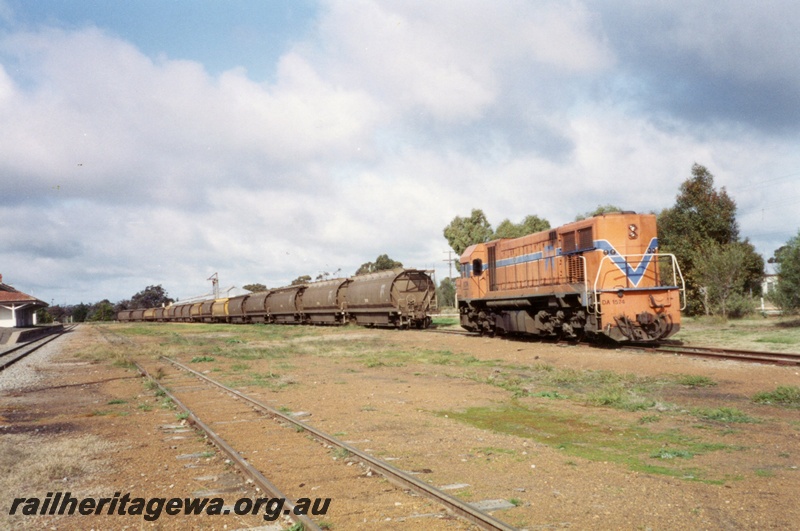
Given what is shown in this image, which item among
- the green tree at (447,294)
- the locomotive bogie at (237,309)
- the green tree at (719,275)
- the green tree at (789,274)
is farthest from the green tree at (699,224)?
the green tree at (447,294)

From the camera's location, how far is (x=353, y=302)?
38.3 metres

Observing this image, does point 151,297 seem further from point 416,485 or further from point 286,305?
point 416,485

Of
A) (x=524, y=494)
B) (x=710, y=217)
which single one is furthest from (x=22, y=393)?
(x=710, y=217)

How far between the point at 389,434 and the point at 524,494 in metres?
3.21

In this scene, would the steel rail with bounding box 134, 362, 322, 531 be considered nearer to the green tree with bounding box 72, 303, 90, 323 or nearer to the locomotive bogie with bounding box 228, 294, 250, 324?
the locomotive bogie with bounding box 228, 294, 250, 324

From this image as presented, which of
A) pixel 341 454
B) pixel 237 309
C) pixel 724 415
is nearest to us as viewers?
pixel 341 454

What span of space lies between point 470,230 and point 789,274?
143 feet

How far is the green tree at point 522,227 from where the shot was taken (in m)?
64.6

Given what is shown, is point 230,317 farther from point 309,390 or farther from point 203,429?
point 203,429

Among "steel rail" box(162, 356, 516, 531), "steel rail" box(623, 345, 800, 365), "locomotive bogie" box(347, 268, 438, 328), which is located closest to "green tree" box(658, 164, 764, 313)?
"locomotive bogie" box(347, 268, 438, 328)

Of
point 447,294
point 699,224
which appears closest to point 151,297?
point 447,294

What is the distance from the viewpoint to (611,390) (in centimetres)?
1141

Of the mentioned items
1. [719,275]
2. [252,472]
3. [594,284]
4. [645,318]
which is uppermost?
[719,275]

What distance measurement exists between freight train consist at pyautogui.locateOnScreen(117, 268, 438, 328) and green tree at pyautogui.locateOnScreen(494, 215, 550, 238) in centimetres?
2790
